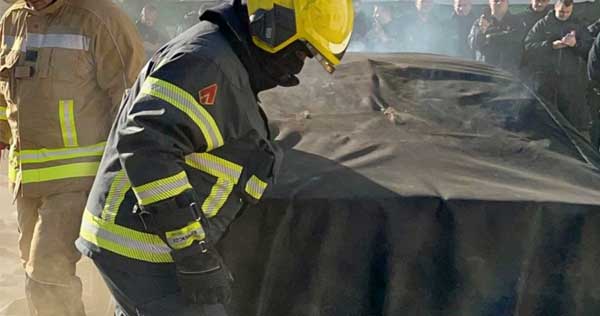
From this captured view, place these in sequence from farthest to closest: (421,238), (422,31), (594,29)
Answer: (422,31) → (594,29) → (421,238)

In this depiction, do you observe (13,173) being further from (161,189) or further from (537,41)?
(537,41)

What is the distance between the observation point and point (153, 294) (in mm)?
2064

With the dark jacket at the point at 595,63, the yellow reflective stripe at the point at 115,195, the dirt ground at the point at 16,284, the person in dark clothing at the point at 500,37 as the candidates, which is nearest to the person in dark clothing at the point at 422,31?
the person in dark clothing at the point at 500,37

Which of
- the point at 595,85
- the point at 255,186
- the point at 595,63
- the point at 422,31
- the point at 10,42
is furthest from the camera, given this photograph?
the point at 422,31

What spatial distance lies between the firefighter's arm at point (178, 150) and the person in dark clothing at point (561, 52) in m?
5.51

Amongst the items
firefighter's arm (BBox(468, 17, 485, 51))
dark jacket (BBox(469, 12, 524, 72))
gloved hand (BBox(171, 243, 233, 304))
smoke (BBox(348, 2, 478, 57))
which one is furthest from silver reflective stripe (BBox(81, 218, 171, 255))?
smoke (BBox(348, 2, 478, 57))

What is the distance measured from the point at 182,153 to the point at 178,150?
0.08 ft

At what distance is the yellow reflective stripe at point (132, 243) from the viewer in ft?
6.68

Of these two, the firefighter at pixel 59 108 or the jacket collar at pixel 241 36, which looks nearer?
the jacket collar at pixel 241 36

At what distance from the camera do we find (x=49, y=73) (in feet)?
10.3

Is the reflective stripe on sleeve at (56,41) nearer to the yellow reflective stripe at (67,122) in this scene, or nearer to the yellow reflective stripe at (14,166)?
the yellow reflective stripe at (67,122)

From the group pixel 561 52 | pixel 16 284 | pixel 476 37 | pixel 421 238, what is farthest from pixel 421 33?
pixel 421 238

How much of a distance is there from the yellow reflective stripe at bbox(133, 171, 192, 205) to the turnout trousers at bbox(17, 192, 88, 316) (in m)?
1.42

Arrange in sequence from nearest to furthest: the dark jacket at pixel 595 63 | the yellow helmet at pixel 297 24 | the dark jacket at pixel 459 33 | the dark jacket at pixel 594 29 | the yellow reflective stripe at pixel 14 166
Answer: the yellow helmet at pixel 297 24, the yellow reflective stripe at pixel 14 166, the dark jacket at pixel 595 63, the dark jacket at pixel 594 29, the dark jacket at pixel 459 33
